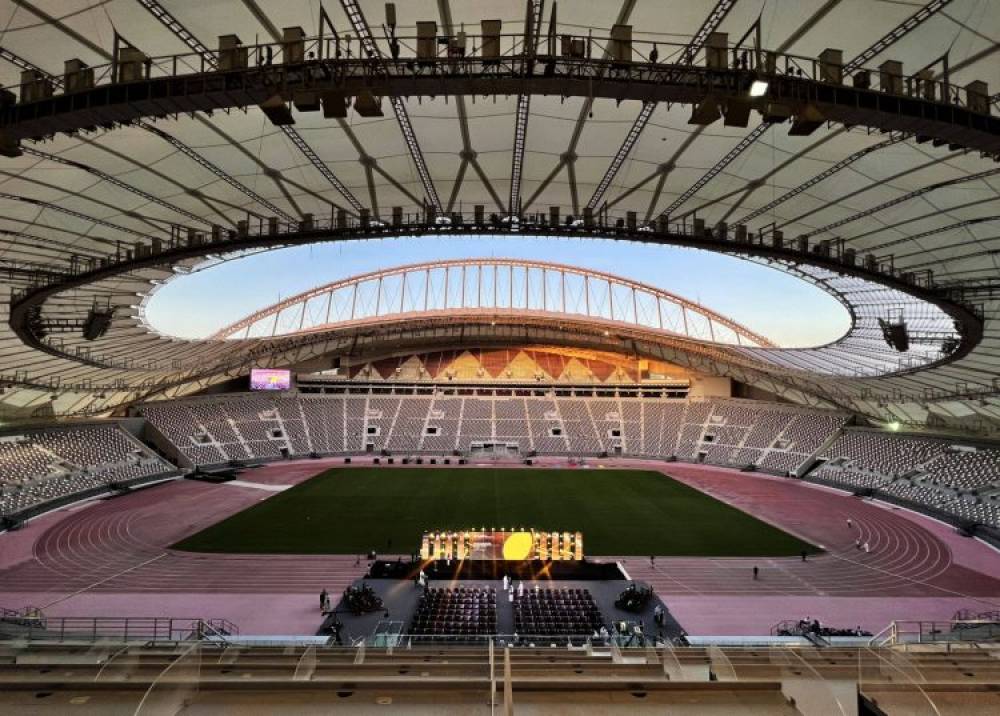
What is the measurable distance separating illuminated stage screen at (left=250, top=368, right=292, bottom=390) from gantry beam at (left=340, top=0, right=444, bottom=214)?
47781mm

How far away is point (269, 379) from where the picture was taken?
206 ft

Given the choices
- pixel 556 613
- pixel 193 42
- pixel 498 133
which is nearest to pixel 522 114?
pixel 498 133

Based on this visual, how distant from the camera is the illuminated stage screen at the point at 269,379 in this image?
204 ft

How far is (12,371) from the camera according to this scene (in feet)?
119

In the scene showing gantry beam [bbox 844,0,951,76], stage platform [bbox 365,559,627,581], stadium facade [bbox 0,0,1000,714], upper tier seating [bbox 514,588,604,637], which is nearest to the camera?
stadium facade [bbox 0,0,1000,714]

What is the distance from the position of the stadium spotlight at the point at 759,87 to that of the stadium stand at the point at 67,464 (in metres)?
40.8

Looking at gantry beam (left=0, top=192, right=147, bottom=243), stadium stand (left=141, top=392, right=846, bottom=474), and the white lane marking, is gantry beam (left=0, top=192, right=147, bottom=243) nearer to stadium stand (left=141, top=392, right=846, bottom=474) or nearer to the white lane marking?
the white lane marking

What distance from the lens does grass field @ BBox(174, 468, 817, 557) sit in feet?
93.9

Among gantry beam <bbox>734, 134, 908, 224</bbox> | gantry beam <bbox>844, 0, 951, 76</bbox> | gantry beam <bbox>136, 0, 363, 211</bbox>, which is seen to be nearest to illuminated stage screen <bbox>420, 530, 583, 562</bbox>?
gantry beam <bbox>734, 134, 908, 224</bbox>

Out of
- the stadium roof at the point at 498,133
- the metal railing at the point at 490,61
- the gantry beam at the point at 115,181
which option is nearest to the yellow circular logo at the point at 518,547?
the stadium roof at the point at 498,133

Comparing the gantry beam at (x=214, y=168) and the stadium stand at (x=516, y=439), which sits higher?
the gantry beam at (x=214, y=168)

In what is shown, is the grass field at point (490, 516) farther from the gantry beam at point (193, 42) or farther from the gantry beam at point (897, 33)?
the gantry beam at point (897, 33)

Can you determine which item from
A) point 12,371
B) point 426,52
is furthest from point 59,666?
point 12,371

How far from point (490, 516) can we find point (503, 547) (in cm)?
1001
